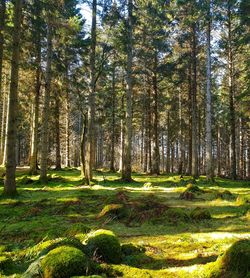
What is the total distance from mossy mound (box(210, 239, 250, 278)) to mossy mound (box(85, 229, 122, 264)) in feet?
5.90

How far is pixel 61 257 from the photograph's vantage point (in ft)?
17.0

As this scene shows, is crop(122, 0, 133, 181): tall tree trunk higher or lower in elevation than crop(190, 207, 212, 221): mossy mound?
higher

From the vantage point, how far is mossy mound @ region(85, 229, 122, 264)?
6.17m

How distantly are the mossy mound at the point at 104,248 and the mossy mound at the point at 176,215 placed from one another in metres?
4.20

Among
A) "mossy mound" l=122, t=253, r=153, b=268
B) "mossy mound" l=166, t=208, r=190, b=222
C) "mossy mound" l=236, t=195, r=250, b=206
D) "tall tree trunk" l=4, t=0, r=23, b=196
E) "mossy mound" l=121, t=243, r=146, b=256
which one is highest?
"tall tree trunk" l=4, t=0, r=23, b=196

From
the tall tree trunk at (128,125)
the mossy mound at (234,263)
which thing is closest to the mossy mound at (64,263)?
the mossy mound at (234,263)

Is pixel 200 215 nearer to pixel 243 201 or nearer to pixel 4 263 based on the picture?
pixel 243 201

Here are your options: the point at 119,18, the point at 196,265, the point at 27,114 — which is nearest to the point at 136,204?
the point at 196,265

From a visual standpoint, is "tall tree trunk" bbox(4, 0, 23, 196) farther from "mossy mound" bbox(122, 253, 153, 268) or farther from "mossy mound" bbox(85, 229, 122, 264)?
"mossy mound" bbox(122, 253, 153, 268)

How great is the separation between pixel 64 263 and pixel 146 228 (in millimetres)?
4832

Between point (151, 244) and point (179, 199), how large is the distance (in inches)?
269

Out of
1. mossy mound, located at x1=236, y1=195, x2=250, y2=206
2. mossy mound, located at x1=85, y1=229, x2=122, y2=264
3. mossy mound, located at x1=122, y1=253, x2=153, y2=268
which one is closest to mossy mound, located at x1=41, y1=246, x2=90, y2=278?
mossy mound, located at x1=85, y1=229, x2=122, y2=264

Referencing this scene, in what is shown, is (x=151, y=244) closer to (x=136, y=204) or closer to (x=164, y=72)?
(x=136, y=204)

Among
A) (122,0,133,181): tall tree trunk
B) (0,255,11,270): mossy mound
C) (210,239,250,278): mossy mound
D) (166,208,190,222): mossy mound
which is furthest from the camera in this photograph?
(122,0,133,181): tall tree trunk
